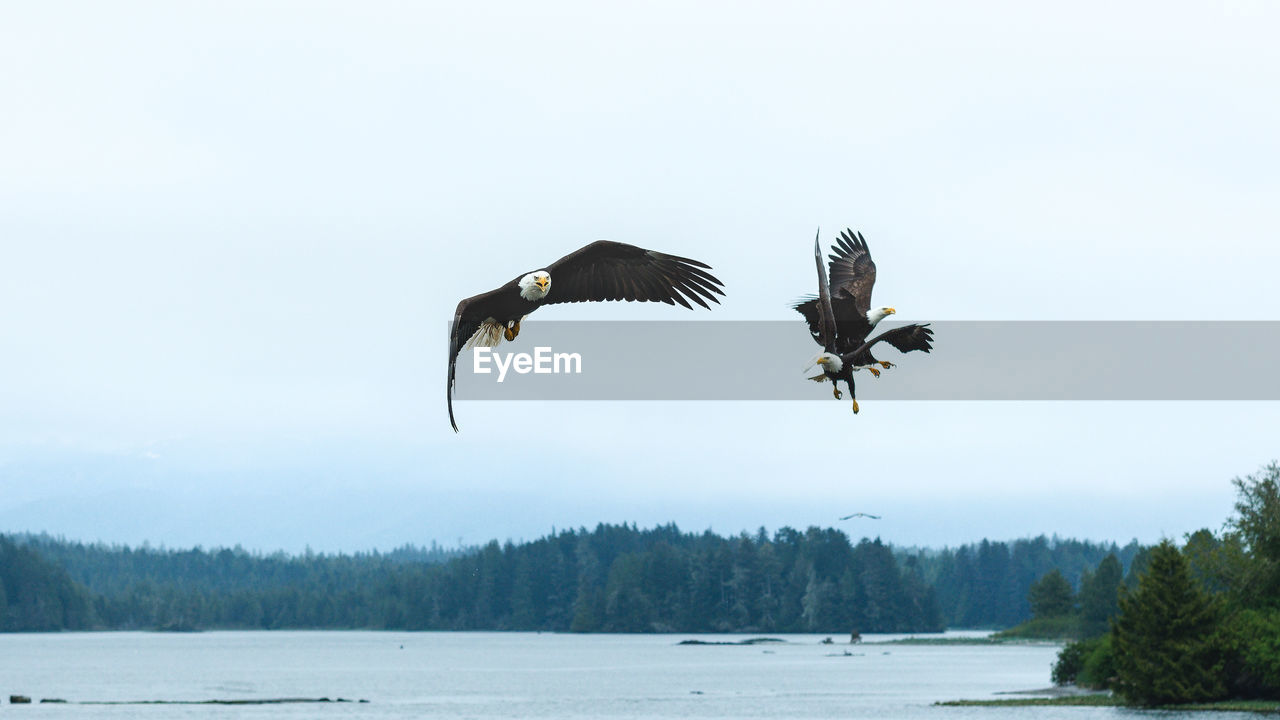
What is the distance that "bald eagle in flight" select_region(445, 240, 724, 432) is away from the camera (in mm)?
10000

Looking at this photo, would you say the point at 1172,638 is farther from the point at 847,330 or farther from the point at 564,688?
the point at 847,330

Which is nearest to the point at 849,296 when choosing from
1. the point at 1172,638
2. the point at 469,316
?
the point at 469,316

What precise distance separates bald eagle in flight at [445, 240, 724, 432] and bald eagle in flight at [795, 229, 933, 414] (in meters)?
0.81

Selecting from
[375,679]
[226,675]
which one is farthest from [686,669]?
[226,675]

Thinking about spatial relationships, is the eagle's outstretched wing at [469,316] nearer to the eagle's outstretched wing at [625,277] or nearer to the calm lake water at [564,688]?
the eagle's outstretched wing at [625,277]

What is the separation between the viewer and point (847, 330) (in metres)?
11.5

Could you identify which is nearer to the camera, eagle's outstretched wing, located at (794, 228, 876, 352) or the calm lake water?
eagle's outstretched wing, located at (794, 228, 876, 352)

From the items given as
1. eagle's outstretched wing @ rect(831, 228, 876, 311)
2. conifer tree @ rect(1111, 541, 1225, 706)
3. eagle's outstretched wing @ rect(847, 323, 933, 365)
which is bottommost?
conifer tree @ rect(1111, 541, 1225, 706)

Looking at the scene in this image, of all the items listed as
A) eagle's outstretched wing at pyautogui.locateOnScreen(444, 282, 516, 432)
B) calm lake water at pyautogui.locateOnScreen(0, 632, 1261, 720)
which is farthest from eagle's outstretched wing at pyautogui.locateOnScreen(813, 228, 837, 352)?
calm lake water at pyautogui.locateOnScreen(0, 632, 1261, 720)

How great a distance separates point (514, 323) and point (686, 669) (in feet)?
567

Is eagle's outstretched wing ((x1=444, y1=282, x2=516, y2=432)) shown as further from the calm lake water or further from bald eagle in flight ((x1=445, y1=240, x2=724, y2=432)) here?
the calm lake water

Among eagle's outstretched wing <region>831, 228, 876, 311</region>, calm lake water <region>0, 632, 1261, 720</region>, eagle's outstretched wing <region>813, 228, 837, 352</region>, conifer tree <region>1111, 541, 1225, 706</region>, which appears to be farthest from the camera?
calm lake water <region>0, 632, 1261, 720</region>

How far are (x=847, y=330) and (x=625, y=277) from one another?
167cm

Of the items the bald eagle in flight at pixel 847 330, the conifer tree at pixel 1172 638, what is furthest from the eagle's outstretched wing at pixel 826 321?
the conifer tree at pixel 1172 638
